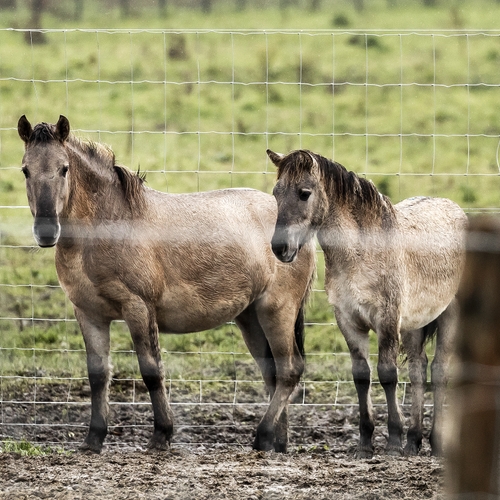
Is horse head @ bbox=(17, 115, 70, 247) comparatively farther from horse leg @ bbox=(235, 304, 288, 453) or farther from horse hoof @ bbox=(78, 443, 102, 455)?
horse leg @ bbox=(235, 304, 288, 453)

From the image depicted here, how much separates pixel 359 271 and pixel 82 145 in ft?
5.80

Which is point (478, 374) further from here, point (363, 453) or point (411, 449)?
point (411, 449)

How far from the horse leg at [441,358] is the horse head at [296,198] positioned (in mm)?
1269

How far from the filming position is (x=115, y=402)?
6312 millimetres

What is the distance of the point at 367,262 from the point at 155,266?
124cm

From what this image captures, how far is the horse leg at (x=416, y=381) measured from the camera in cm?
569

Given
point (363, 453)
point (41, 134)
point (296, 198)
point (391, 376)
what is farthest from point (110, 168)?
point (363, 453)

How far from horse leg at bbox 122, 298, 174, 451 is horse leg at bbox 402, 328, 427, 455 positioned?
57.1 inches

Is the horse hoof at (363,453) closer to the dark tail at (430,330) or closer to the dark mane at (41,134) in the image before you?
the dark tail at (430,330)

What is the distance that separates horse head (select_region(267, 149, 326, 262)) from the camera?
5180 mm

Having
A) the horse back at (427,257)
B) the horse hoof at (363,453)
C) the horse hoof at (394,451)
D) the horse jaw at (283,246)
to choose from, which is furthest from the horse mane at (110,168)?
the horse hoof at (394,451)

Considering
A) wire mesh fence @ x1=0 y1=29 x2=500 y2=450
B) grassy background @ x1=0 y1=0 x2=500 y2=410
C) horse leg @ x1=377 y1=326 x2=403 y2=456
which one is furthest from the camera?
grassy background @ x1=0 y1=0 x2=500 y2=410

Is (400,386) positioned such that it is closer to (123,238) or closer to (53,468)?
(123,238)

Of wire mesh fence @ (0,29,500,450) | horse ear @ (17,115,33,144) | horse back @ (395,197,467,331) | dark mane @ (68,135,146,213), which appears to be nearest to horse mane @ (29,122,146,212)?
dark mane @ (68,135,146,213)
